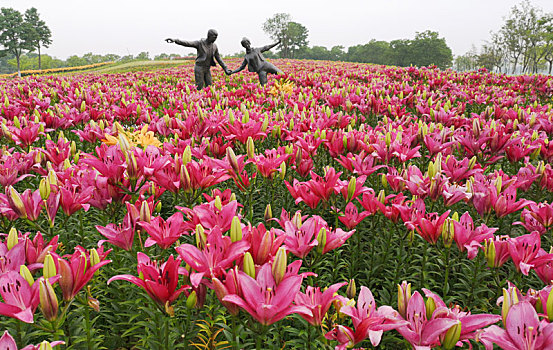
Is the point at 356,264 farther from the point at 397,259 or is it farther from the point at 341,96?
the point at 341,96

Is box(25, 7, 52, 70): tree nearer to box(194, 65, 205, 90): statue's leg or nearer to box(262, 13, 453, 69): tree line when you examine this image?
box(262, 13, 453, 69): tree line

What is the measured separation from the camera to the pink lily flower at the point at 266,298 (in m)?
1.33

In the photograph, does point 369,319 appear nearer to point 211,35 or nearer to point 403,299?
point 403,299

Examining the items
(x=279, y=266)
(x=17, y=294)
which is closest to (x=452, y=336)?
(x=279, y=266)

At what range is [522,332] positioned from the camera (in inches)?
51.0

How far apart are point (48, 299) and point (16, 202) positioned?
105 centimetres

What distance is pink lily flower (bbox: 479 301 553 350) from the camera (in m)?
1.25

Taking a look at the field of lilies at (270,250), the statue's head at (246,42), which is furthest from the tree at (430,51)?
the field of lilies at (270,250)

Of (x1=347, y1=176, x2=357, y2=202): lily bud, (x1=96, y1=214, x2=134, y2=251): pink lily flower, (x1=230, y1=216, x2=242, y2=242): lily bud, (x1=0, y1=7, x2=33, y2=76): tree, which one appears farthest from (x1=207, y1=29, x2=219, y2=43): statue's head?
(x1=0, y1=7, x2=33, y2=76): tree

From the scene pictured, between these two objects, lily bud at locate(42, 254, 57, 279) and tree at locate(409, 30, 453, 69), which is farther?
tree at locate(409, 30, 453, 69)

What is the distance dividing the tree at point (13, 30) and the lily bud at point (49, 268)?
97285 mm

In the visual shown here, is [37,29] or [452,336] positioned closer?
[452,336]

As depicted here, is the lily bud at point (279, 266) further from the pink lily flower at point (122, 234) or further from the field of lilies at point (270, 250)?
the pink lily flower at point (122, 234)

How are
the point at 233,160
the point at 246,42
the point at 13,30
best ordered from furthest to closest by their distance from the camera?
1. the point at 13,30
2. the point at 246,42
3. the point at 233,160
